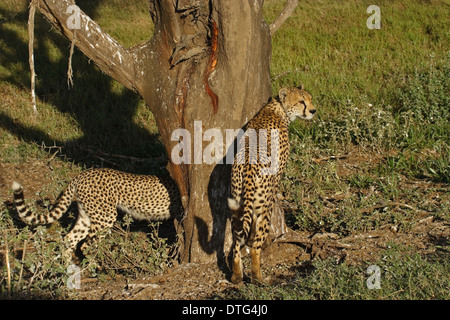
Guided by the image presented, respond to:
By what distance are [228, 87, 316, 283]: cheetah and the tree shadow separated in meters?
2.65

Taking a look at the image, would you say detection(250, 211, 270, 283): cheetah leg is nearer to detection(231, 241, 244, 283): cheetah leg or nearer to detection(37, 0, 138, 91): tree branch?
detection(231, 241, 244, 283): cheetah leg

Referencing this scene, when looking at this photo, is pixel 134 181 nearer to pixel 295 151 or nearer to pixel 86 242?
pixel 86 242

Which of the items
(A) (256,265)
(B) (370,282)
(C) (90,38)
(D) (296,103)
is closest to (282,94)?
(D) (296,103)

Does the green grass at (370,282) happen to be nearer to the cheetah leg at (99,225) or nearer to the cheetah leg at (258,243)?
the cheetah leg at (258,243)

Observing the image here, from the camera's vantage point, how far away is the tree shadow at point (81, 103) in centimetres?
838

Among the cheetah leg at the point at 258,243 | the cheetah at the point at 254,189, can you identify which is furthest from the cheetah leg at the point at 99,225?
the cheetah leg at the point at 258,243

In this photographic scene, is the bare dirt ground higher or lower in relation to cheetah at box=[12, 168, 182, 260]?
lower

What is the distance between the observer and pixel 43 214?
20.5 feet

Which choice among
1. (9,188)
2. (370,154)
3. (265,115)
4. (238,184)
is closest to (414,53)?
(370,154)

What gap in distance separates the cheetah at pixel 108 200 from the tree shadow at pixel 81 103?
1.31 metres

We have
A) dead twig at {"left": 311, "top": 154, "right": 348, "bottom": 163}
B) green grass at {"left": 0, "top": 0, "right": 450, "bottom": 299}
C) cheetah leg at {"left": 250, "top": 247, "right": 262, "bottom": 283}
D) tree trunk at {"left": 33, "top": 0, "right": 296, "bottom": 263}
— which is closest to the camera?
green grass at {"left": 0, "top": 0, "right": 450, "bottom": 299}

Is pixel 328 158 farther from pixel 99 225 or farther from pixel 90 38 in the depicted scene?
pixel 90 38

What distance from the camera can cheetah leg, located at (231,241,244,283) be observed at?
5.07 meters

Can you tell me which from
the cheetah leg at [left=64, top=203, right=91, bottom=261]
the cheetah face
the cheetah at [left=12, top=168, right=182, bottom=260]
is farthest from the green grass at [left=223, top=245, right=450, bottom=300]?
the cheetah leg at [left=64, top=203, right=91, bottom=261]
